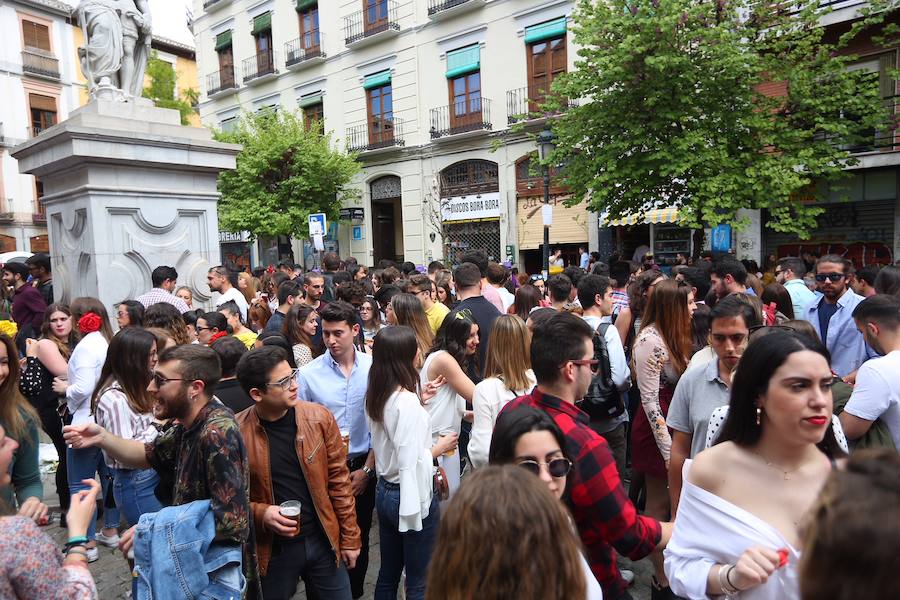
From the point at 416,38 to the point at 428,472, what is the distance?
2143 centimetres

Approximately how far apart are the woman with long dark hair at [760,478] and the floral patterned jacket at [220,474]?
1.69 meters

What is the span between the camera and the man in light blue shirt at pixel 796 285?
6.19 meters

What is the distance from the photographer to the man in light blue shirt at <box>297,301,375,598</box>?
3658 millimetres

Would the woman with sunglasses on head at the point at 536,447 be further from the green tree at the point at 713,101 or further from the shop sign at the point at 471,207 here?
the shop sign at the point at 471,207

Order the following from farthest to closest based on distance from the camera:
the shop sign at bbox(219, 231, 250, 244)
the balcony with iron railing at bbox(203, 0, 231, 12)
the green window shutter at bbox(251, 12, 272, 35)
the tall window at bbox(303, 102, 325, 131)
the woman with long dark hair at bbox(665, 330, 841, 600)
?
the shop sign at bbox(219, 231, 250, 244) < the balcony with iron railing at bbox(203, 0, 231, 12) < the green window shutter at bbox(251, 12, 272, 35) < the tall window at bbox(303, 102, 325, 131) < the woman with long dark hair at bbox(665, 330, 841, 600)

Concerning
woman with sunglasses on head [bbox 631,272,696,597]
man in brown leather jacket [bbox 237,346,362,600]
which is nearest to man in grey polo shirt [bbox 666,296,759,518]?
woman with sunglasses on head [bbox 631,272,696,597]

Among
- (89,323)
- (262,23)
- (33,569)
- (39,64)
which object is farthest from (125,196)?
(39,64)

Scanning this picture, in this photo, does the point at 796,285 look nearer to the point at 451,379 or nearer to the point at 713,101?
the point at 451,379

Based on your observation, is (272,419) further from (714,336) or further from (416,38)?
(416,38)

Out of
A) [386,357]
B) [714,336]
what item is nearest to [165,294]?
[386,357]

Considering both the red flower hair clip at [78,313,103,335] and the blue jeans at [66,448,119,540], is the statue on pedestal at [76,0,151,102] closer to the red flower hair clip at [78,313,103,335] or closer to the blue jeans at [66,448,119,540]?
the red flower hair clip at [78,313,103,335]

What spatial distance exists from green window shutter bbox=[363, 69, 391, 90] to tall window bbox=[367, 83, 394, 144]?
0.56 feet

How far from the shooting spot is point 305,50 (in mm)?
24891

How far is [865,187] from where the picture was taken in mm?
14477
